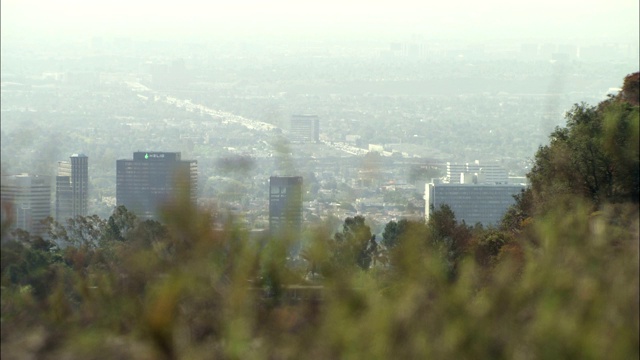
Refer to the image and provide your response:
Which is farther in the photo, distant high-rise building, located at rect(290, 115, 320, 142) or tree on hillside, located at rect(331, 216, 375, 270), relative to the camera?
distant high-rise building, located at rect(290, 115, 320, 142)

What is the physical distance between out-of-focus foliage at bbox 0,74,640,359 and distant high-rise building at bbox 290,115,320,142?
12.6 metres

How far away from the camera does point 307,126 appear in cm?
1914

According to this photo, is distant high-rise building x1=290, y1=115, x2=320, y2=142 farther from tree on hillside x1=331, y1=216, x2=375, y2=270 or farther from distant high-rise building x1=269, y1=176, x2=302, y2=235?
tree on hillside x1=331, y1=216, x2=375, y2=270

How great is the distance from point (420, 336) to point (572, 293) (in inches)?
23.6

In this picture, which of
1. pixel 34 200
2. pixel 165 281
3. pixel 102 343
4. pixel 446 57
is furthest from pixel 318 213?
Answer: pixel 446 57

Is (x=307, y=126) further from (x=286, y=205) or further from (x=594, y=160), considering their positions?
(x=286, y=205)

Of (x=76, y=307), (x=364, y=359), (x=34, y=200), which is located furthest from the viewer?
(x=34, y=200)

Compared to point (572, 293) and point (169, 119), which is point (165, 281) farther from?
point (169, 119)

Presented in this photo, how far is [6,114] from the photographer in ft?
78.8

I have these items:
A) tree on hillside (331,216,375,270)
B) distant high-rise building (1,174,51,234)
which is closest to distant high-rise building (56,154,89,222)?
distant high-rise building (1,174,51,234)

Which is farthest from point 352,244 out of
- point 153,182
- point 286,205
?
point 153,182

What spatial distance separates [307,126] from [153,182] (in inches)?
429

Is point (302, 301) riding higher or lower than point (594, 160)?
lower

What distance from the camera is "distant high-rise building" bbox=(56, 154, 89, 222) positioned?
35.0 feet
